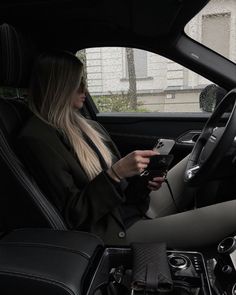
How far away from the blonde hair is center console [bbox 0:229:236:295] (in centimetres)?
42

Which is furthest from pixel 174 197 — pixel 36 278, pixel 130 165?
pixel 36 278

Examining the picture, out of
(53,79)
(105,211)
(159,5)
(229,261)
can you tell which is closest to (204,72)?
(159,5)

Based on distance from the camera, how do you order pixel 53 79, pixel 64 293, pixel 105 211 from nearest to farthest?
pixel 64 293 → pixel 105 211 → pixel 53 79

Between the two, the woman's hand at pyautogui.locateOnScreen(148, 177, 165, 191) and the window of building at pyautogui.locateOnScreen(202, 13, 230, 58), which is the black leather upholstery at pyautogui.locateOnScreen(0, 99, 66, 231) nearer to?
the woman's hand at pyautogui.locateOnScreen(148, 177, 165, 191)

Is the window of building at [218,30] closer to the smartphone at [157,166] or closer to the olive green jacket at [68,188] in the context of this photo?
the smartphone at [157,166]

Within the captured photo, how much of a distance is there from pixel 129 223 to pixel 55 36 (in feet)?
3.55

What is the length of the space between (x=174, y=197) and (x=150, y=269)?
916 mm

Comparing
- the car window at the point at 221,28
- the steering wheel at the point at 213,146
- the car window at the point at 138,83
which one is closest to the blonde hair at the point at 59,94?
the steering wheel at the point at 213,146

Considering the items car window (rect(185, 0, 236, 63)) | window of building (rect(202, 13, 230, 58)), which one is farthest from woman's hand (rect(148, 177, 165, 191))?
window of building (rect(202, 13, 230, 58))

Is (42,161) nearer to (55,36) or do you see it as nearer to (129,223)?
(129,223)

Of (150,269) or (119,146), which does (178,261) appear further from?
(119,146)

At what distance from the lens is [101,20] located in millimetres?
2068

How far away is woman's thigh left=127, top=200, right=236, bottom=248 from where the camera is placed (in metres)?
A: 1.50

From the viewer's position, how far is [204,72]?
2166mm
